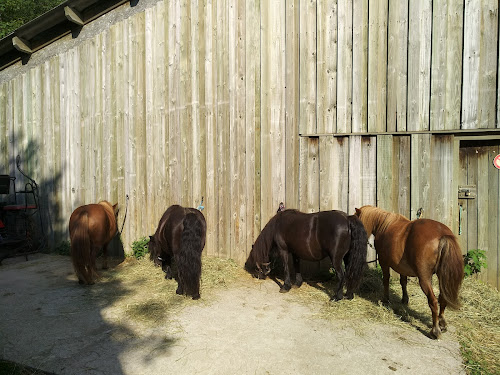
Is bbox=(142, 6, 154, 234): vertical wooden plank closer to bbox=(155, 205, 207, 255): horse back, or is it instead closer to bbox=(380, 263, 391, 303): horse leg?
bbox=(155, 205, 207, 255): horse back

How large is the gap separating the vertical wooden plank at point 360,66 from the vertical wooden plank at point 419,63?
2.01ft

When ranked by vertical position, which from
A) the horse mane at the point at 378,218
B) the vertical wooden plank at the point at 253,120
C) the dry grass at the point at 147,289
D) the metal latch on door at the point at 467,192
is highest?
the vertical wooden plank at the point at 253,120

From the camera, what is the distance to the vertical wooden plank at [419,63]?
16.3 ft

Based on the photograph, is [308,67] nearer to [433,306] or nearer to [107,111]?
[433,306]

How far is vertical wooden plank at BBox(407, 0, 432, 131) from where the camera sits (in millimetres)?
4969

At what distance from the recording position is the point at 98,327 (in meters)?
3.72

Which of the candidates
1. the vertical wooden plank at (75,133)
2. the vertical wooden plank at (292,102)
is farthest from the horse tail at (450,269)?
the vertical wooden plank at (75,133)

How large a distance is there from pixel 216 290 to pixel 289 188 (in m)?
2.00

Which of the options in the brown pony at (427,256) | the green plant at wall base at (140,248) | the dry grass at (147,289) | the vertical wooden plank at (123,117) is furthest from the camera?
the vertical wooden plank at (123,117)

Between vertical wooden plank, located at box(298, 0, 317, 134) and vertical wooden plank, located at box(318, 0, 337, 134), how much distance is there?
0.08 meters

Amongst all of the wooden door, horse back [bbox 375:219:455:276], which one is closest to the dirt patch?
horse back [bbox 375:219:455:276]

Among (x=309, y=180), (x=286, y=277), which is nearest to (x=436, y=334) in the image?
(x=286, y=277)

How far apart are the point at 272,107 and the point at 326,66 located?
1.07 meters

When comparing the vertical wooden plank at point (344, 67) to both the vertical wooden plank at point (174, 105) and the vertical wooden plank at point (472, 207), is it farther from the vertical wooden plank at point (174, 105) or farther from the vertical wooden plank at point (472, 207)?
the vertical wooden plank at point (174, 105)
